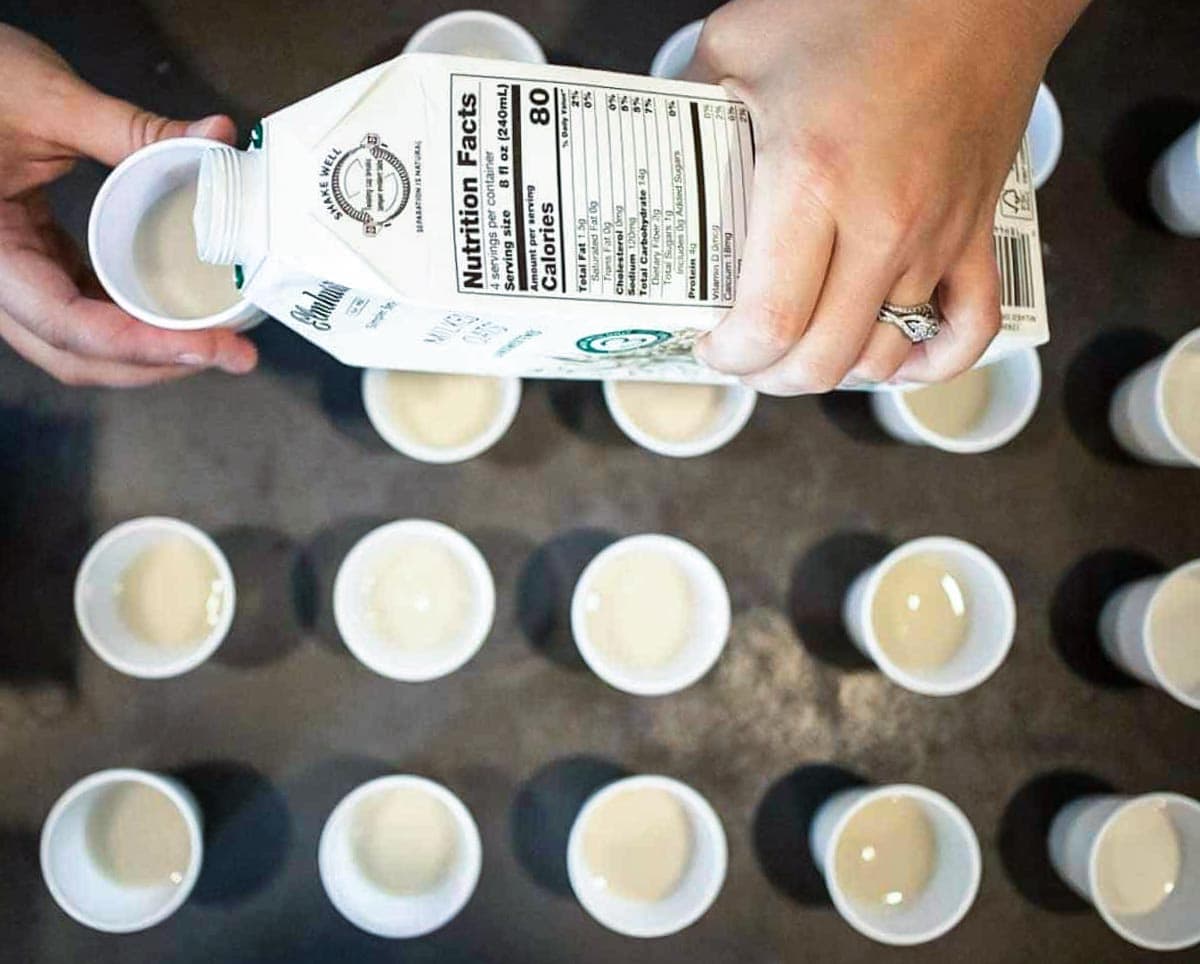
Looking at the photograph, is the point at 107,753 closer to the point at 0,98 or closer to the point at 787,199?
the point at 0,98

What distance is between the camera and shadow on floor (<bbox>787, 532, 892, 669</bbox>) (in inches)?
35.5

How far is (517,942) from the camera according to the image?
852mm

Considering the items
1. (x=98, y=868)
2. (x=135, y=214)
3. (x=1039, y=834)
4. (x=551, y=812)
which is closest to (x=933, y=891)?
(x=1039, y=834)

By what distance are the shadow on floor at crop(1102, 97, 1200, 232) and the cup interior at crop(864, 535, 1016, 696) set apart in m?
0.36

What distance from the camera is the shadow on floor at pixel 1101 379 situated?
36.9 inches

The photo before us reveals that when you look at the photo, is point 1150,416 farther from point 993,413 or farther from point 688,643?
point 688,643

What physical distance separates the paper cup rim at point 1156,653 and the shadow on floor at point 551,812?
454 mm

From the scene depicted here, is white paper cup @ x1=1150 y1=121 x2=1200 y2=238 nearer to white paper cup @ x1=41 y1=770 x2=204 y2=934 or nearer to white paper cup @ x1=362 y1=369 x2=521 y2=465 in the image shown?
white paper cup @ x1=362 y1=369 x2=521 y2=465

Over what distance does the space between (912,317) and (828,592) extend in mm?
337

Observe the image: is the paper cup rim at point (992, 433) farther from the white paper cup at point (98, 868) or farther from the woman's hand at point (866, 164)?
the white paper cup at point (98, 868)

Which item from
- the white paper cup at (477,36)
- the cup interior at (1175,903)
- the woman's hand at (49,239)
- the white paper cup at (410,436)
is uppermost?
the white paper cup at (477,36)

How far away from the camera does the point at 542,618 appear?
0.88 m

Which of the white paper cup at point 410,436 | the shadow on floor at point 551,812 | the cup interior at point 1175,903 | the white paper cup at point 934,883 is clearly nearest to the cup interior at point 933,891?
the white paper cup at point 934,883

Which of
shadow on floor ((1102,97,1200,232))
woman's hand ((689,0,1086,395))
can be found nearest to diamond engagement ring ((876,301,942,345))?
woman's hand ((689,0,1086,395))
